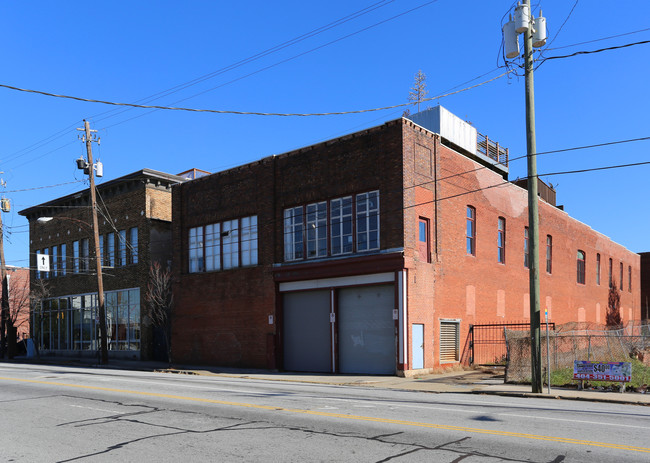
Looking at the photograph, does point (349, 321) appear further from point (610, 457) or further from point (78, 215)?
point (78, 215)

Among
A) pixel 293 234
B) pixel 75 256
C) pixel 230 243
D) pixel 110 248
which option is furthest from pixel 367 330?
pixel 75 256

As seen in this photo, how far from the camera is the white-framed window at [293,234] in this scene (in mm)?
27328

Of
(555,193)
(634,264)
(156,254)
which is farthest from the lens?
(634,264)

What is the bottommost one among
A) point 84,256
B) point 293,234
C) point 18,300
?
point 18,300

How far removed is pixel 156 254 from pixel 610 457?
31042 millimetres

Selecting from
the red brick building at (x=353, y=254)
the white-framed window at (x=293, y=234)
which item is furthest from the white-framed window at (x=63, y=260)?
the white-framed window at (x=293, y=234)

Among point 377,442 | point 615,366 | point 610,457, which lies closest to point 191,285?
point 615,366

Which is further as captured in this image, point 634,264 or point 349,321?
point 634,264

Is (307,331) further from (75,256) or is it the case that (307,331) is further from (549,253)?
(75,256)

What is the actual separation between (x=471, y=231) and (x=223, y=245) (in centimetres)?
1228

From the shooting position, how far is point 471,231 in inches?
1131

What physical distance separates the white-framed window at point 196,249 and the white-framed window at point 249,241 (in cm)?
354

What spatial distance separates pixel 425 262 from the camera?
81.2 ft

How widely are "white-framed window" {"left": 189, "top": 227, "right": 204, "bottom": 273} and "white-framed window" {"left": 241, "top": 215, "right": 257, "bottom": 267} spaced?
354 centimetres
